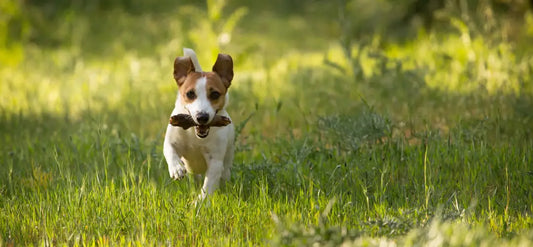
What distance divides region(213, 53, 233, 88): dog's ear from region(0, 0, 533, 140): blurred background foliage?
56 centimetres

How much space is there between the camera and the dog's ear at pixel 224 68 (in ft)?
13.1

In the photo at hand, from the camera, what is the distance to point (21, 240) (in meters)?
3.39

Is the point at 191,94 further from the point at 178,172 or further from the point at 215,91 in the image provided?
the point at 178,172

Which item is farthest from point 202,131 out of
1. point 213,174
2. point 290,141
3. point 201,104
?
point 290,141

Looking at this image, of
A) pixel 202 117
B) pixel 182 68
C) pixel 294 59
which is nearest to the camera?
pixel 202 117

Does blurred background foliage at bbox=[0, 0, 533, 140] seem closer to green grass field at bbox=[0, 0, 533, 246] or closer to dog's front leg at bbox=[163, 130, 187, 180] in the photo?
green grass field at bbox=[0, 0, 533, 246]

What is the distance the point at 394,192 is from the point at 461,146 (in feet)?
2.36

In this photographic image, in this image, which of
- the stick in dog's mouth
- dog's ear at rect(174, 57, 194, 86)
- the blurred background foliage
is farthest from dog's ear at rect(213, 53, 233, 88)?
the blurred background foliage

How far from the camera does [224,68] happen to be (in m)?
4.02

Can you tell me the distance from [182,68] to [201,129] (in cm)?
44

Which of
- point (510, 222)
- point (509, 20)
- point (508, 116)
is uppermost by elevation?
point (509, 20)

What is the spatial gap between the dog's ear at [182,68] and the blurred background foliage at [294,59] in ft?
2.37

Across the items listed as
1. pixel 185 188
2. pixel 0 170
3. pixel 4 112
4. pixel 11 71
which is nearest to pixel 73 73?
pixel 11 71

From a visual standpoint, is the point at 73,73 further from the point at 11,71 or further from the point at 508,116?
the point at 508,116
